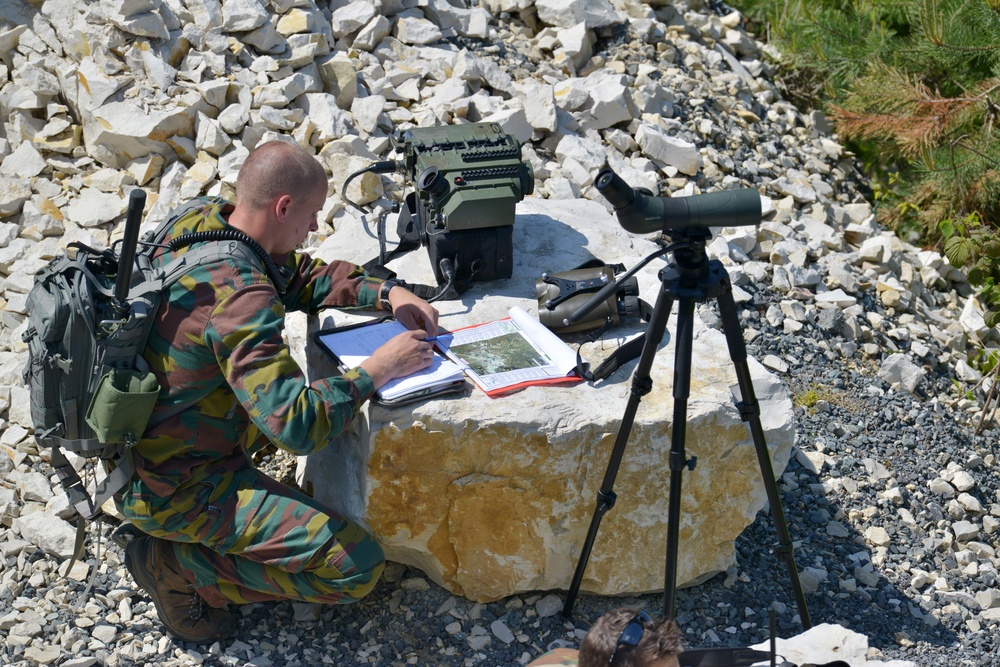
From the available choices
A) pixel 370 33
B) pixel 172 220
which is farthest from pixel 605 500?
pixel 370 33

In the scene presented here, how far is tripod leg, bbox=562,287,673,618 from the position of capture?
331cm

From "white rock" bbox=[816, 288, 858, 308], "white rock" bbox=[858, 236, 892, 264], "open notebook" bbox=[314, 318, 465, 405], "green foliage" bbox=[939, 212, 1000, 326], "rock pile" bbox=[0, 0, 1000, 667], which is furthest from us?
"green foliage" bbox=[939, 212, 1000, 326]

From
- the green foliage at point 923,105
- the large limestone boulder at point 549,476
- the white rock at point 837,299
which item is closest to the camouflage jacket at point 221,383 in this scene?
the large limestone boulder at point 549,476

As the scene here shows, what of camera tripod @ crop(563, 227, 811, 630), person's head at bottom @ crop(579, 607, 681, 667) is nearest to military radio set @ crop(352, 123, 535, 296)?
camera tripod @ crop(563, 227, 811, 630)

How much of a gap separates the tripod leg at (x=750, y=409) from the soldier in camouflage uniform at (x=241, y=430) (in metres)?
1.15

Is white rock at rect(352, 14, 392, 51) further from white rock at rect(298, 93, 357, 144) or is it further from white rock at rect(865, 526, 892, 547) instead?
white rock at rect(865, 526, 892, 547)

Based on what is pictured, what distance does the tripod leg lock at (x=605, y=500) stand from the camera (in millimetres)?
3700

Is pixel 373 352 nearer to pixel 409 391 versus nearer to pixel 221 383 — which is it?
pixel 409 391

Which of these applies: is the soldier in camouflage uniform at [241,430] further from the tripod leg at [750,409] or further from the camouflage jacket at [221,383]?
the tripod leg at [750,409]

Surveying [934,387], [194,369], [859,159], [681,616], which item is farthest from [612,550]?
[859,159]

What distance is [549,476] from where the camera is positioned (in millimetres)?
3887

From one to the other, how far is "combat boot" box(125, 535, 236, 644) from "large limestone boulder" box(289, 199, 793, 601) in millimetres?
658

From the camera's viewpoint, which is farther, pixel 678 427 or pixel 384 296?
pixel 384 296

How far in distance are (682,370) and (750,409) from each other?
35 cm
